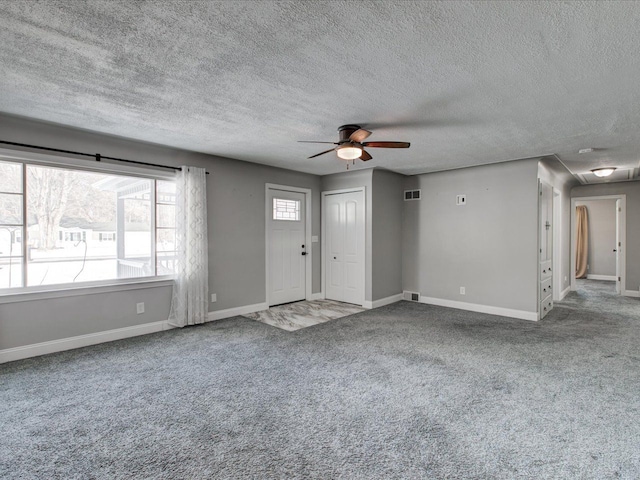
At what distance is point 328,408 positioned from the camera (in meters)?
2.52

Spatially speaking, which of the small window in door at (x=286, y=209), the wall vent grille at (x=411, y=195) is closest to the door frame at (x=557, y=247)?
the wall vent grille at (x=411, y=195)

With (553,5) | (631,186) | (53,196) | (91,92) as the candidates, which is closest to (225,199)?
(53,196)

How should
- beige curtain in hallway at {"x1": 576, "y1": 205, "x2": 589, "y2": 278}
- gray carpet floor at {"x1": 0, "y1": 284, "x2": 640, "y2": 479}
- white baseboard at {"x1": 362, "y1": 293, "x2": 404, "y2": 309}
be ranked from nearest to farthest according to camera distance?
gray carpet floor at {"x1": 0, "y1": 284, "x2": 640, "y2": 479}
white baseboard at {"x1": 362, "y1": 293, "x2": 404, "y2": 309}
beige curtain in hallway at {"x1": 576, "y1": 205, "x2": 589, "y2": 278}

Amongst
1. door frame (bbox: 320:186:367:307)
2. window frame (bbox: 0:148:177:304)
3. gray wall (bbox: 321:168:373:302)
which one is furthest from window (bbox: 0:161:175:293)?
gray wall (bbox: 321:168:373:302)

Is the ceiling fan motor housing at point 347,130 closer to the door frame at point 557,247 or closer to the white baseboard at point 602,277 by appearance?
the door frame at point 557,247

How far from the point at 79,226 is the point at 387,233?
4694 millimetres

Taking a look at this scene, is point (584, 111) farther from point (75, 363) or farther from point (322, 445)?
point (75, 363)

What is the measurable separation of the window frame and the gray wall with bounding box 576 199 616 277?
422 inches

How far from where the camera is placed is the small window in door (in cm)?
602

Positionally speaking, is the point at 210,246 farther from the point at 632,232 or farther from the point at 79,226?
the point at 632,232

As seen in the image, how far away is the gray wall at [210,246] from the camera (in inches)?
139

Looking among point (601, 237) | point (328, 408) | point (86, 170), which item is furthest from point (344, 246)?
point (601, 237)

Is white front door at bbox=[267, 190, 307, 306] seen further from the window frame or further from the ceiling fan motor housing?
the ceiling fan motor housing

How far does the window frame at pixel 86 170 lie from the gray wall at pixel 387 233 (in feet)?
10.9
